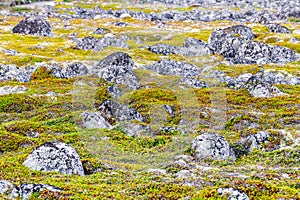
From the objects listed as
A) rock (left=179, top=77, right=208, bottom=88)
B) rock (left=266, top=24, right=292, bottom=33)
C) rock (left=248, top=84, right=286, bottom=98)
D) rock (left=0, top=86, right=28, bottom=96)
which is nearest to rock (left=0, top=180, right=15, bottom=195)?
rock (left=0, top=86, right=28, bottom=96)

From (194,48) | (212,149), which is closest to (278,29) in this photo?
(194,48)

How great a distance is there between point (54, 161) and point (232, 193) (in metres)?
11.3

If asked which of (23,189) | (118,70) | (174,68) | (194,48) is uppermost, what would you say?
(23,189)

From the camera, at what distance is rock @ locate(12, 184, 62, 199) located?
51.4 feet

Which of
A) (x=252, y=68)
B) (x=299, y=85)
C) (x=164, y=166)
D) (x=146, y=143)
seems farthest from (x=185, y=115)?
(x=252, y=68)

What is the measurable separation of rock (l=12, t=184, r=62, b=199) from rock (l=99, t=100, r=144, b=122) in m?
19.1

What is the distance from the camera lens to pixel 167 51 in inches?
2906

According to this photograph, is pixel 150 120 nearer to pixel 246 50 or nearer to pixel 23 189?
pixel 23 189

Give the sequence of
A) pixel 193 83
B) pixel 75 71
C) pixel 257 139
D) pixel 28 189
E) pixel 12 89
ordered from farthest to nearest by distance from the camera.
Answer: pixel 75 71 → pixel 193 83 → pixel 12 89 → pixel 257 139 → pixel 28 189

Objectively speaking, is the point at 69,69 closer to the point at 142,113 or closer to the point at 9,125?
the point at 142,113

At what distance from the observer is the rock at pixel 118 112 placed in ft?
117

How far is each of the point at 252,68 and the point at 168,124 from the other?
1210 inches

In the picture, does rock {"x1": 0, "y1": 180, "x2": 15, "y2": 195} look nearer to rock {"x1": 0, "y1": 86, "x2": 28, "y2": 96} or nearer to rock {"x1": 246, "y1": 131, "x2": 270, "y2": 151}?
rock {"x1": 246, "y1": 131, "x2": 270, "y2": 151}

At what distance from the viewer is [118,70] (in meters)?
51.9
